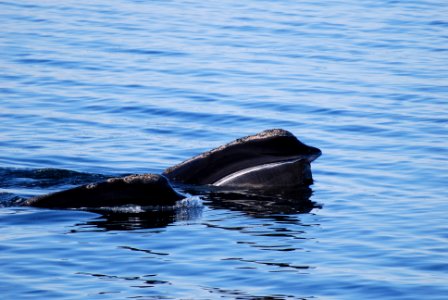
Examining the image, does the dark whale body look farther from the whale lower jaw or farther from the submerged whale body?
the whale lower jaw

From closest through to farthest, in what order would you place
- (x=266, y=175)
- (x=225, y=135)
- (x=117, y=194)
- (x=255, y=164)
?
1. (x=117, y=194)
2. (x=255, y=164)
3. (x=266, y=175)
4. (x=225, y=135)

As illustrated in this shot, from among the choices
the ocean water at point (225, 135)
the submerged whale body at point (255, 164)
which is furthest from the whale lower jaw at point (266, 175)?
the ocean water at point (225, 135)

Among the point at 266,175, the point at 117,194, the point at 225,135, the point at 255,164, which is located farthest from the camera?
the point at 225,135

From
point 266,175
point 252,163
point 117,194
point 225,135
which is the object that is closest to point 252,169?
point 252,163

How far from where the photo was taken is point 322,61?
2895cm

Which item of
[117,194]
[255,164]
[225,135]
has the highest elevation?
[225,135]

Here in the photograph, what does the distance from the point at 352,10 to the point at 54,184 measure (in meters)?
23.3

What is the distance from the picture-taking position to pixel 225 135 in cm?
2080

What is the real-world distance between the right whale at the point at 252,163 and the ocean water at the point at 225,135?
600mm

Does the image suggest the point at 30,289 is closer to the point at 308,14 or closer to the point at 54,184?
the point at 54,184

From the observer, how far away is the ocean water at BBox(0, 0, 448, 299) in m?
12.6

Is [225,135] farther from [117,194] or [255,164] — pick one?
[117,194]

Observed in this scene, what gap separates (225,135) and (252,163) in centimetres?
472

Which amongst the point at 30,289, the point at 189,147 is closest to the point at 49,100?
the point at 189,147
